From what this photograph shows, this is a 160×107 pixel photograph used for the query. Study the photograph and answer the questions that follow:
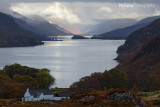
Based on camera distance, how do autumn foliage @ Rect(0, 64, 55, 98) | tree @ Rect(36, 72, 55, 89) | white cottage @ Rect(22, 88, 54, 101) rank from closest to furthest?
1. white cottage @ Rect(22, 88, 54, 101)
2. autumn foliage @ Rect(0, 64, 55, 98)
3. tree @ Rect(36, 72, 55, 89)

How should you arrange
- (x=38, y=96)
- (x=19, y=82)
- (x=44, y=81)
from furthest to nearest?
(x=44, y=81) → (x=19, y=82) → (x=38, y=96)

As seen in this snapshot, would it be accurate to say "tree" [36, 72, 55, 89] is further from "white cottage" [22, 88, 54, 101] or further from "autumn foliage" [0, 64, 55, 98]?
"white cottage" [22, 88, 54, 101]

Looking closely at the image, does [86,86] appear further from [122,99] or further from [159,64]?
[159,64]

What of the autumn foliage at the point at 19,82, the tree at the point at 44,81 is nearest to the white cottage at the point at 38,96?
the autumn foliage at the point at 19,82

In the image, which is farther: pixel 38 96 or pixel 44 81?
pixel 44 81

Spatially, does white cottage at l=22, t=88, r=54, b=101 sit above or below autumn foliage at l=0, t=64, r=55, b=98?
below

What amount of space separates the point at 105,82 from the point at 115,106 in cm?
6753

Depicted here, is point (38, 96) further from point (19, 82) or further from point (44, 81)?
point (44, 81)

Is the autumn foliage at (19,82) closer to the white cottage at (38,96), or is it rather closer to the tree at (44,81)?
the tree at (44,81)

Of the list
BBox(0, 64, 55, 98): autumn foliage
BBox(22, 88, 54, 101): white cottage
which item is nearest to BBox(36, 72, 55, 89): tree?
BBox(0, 64, 55, 98): autumn foliage

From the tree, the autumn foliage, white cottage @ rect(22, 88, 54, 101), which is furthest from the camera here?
the tree

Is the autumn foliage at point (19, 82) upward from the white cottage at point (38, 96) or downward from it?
upward

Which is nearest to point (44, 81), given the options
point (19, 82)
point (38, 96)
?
point (19, 82)

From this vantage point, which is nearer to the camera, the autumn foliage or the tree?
the autumn foliage
